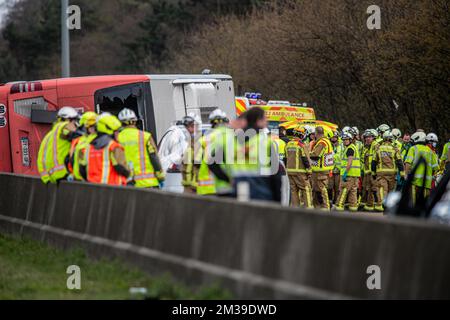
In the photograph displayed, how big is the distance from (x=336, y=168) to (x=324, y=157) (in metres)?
2.09

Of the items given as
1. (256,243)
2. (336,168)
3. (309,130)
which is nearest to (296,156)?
(309,130)

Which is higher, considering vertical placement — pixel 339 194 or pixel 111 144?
pixel 111 144

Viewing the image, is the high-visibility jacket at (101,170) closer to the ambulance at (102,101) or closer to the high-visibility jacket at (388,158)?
the ambulance at (102,101)

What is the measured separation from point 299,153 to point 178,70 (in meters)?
41.1

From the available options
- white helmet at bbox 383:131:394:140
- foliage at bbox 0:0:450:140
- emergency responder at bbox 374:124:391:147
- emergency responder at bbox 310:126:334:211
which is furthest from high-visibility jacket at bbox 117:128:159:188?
foliage at bbox 0:0:450:140

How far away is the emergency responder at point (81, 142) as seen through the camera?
15.8 metres

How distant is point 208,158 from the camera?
1318 centimetres

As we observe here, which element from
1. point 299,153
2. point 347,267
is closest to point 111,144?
point 347,267

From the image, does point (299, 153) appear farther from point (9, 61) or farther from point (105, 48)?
point (105, 48)

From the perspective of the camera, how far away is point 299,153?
25.3 metres

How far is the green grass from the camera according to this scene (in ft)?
37.2

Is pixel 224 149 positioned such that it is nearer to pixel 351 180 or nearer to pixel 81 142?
pixel 81 142

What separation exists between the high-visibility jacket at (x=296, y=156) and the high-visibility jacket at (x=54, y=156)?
363 inches
